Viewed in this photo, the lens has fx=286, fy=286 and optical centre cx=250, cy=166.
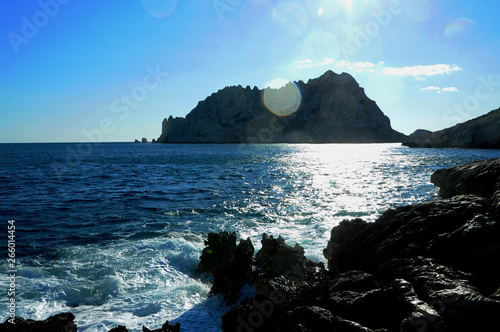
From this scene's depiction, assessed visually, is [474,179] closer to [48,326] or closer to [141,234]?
[141,234]

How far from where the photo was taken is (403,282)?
17.3ft

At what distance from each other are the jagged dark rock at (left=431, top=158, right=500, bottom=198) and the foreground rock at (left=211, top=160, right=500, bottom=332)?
32.9 feet

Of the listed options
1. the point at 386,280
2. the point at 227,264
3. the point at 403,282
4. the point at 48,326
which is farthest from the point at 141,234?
the point at 403,282

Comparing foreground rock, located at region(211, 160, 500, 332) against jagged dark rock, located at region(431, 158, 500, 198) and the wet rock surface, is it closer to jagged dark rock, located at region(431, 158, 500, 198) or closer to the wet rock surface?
the wet rock surface

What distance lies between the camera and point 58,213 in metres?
18.2

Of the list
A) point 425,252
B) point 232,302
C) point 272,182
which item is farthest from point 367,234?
point 272,182

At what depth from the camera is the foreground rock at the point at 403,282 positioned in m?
4.39

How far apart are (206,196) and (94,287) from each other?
49.6 feet

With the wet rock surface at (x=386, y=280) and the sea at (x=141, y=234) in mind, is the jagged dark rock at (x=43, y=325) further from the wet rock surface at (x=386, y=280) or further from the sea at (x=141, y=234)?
the sea at (x=141, y=234)

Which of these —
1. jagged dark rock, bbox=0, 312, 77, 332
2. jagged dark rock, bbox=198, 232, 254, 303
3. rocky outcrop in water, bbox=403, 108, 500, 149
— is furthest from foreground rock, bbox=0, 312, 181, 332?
rocky outcrop in water, bbox=403, 108, 500, 149

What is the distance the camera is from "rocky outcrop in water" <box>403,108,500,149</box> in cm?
9600

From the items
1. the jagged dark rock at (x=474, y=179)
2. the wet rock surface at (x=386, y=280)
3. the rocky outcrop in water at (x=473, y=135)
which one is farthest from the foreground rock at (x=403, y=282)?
the rocky outcrop in water at (x=473, y=135)

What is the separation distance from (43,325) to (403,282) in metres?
7.04

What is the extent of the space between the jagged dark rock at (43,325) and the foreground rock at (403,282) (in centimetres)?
324
